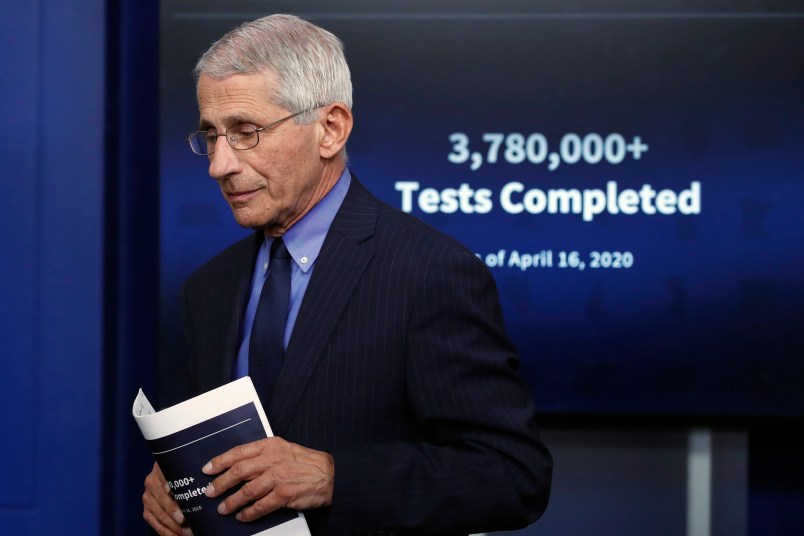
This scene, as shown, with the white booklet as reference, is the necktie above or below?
above

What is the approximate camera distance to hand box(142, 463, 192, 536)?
4.42 feet

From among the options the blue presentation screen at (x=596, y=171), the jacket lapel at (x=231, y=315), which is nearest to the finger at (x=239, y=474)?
the jacket lapel at (x=231, y=315)

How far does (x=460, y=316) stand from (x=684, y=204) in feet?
4.91

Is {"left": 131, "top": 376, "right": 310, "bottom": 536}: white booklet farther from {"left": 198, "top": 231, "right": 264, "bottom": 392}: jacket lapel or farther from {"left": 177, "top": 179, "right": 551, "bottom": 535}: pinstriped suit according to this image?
{"left": 198, "top": 231, "right": 264, "bottom": 392}: jacket lapel

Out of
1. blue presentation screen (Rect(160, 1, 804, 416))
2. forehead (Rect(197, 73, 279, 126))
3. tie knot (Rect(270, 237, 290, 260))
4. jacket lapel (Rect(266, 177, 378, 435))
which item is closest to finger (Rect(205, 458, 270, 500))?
jacket lapel (Rect(266, 177, 378, 435))

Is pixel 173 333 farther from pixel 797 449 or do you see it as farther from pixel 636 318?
pixel 797 449

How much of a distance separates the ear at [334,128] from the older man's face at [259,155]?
15 mm

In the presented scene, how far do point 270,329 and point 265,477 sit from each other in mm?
251

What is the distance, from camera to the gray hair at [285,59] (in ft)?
4.37

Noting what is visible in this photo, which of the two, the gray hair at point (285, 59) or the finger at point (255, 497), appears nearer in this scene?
the finger at point (255, 497)

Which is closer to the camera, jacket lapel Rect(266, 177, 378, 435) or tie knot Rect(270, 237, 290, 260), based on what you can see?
jacket lapel Rect(266, 177, 378, 435)

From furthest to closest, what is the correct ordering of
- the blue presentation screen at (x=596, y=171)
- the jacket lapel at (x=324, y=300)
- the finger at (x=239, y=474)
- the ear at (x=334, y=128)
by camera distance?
the blue presentation screen at (x=596, y=171)
the ear at (x=334, y=128)
the jacket lapel at (x=324, y=300)
the finger at (x=239, y=474)

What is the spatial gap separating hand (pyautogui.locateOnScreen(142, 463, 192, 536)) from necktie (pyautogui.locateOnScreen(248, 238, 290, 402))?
0.59 feet

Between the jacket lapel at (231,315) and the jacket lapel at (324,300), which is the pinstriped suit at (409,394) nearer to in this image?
the jacket lapel at (324,300)
